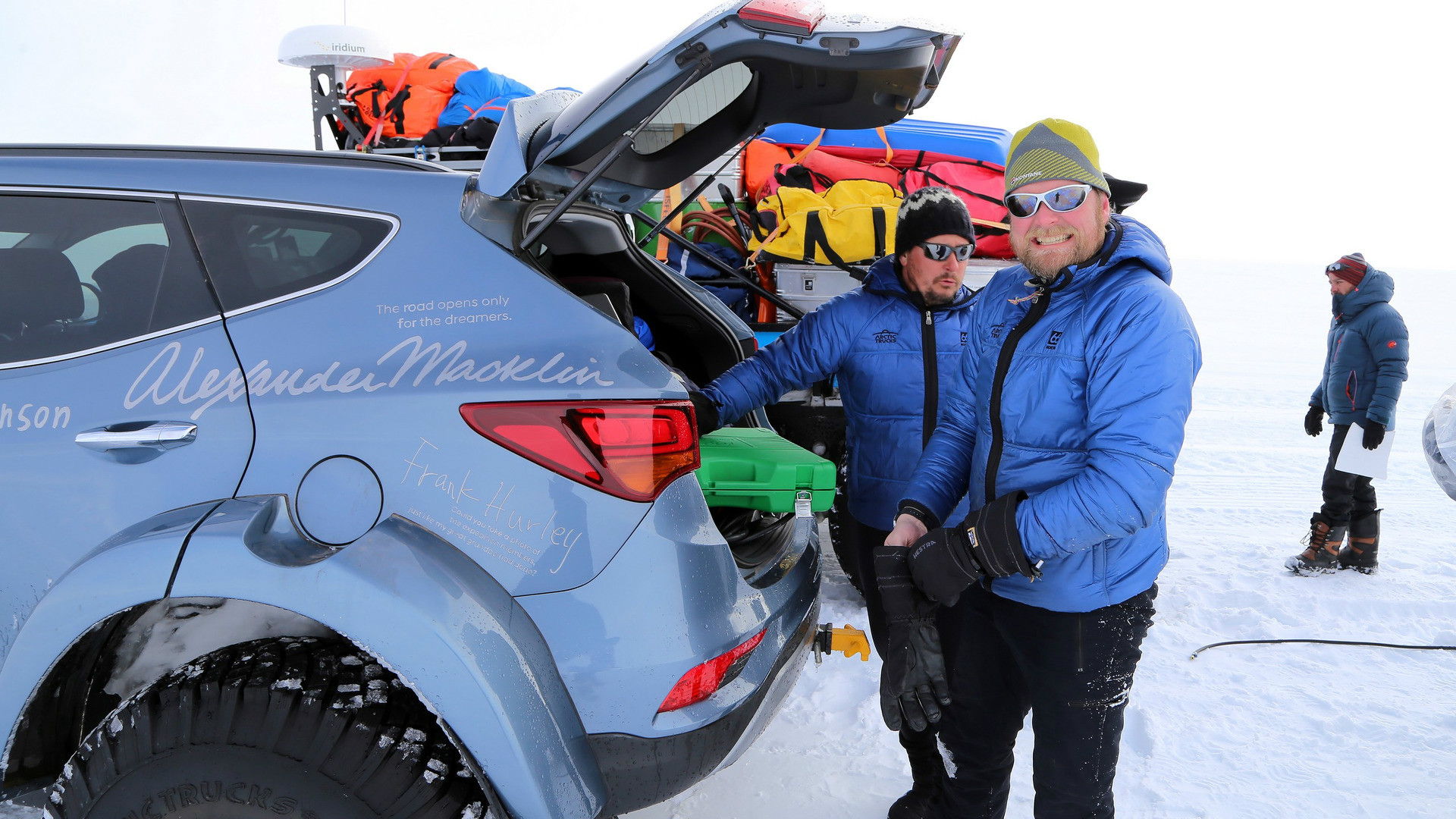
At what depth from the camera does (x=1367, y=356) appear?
505 cm

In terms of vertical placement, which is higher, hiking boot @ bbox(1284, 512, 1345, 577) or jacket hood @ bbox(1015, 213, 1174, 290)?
jacket hood @ bbox(1015, 213, 1174, 290)

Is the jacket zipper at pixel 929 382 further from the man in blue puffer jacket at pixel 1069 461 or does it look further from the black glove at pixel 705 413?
the black glove at pixel 705 413

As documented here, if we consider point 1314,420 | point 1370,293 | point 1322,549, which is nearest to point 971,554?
point 1322,549

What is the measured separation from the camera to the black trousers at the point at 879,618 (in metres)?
2.33

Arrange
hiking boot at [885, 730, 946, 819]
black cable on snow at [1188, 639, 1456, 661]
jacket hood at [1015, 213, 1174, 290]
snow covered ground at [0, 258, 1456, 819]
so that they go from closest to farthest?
jacket hood at [1015, 213, 1174, 290], hiking boot at [885, 730, 946, 819], snow covered ground at [0, 258, 1456, 819], black cable on snow at [1188, 639, 1456, 661]

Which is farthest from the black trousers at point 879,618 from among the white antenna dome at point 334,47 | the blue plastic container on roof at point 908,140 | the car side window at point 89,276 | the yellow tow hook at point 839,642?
the white antenna dome at point 334,47

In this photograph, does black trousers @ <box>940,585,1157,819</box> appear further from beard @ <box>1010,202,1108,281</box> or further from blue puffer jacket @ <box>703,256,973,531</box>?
beard @ <box>1010,202,1108,281</box>

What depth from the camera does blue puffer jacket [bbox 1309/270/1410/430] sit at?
16.0ft

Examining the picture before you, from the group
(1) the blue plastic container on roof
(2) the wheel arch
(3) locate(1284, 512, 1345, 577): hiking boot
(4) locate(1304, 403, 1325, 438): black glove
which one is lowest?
(3) locate(1284, 512, 1345, 577): hiking boot

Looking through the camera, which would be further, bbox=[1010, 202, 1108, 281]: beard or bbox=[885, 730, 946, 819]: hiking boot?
bbox=[885, 730, 946, 819]: hiking boot

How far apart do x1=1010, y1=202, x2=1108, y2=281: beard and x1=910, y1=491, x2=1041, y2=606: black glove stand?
49 centimetres

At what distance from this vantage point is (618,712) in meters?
1.53

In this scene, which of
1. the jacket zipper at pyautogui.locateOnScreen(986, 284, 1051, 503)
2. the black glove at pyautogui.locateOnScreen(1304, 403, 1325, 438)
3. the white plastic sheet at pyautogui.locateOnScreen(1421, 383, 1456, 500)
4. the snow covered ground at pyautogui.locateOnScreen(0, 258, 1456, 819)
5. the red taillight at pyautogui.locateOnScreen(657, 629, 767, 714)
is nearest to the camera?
the red taillight at pyautogui.locateOnScreen(657, 629, 767, 714)

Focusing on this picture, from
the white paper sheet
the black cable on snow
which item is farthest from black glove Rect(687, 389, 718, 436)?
the white paper sheet
